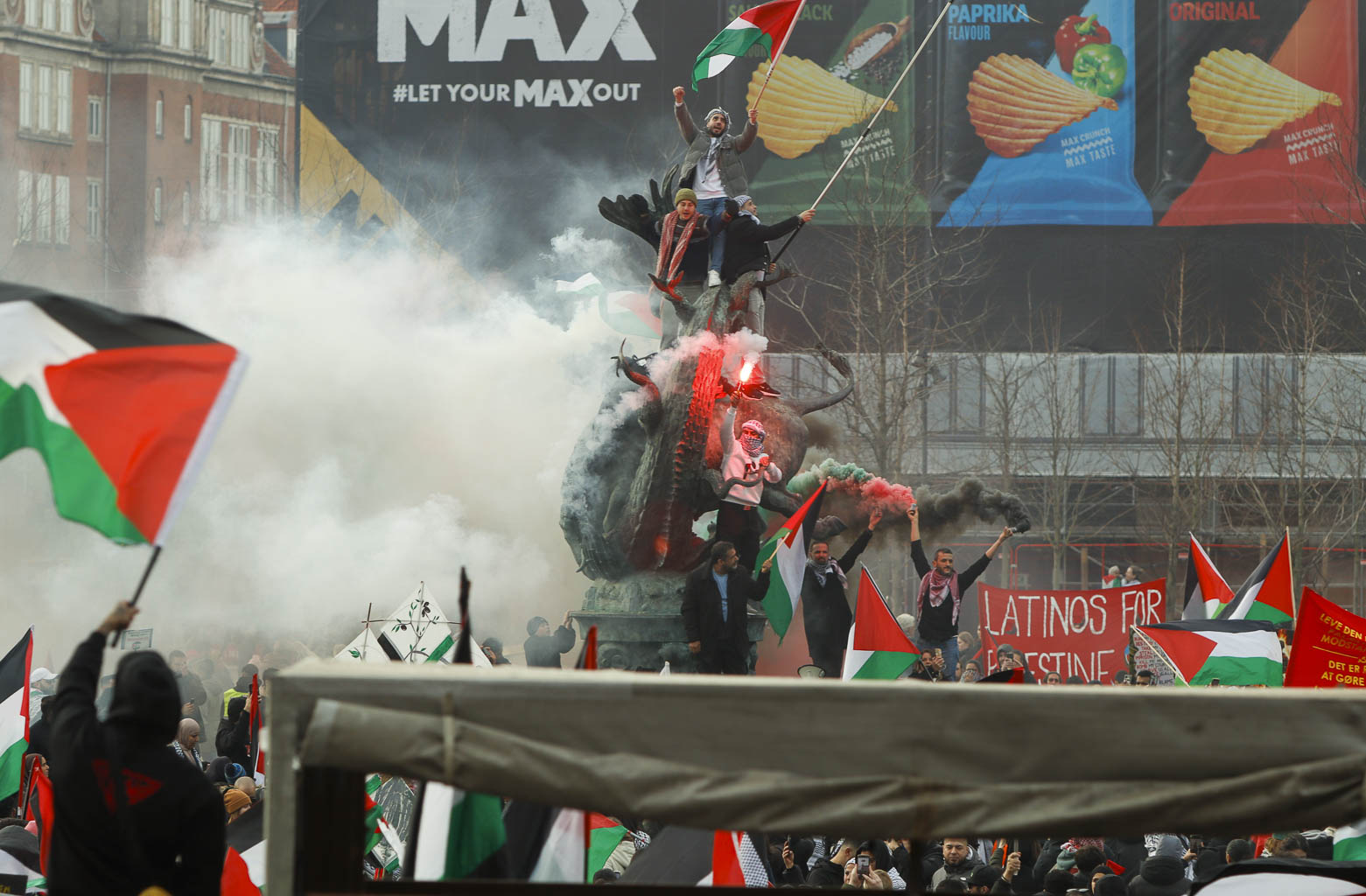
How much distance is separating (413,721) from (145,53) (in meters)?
38.1

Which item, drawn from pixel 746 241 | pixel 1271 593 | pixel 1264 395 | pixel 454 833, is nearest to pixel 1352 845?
pixel 454 833

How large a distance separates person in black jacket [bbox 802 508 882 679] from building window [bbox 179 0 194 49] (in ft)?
91.4

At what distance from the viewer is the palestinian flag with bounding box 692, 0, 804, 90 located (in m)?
18.2

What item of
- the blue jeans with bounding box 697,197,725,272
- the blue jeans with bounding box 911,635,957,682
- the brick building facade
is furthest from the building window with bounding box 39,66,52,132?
the blue jeans with bounding box 911,635,957,682

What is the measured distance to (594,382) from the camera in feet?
105

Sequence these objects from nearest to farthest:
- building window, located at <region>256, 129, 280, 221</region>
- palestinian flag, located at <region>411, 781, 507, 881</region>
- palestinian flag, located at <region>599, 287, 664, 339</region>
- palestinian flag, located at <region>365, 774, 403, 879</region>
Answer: palestinian flag, located at <region>411, 781, 507, 881</region> < palestinian flag, located at <region>365, 774, 403, 879</region> < palestinian flag, located at <region>599, 287, 664, 339</region> < building window, located at <region>256, 129, 280, 221</region>

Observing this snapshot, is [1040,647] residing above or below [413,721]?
below

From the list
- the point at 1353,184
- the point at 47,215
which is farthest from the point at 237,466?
the point at 1353,184

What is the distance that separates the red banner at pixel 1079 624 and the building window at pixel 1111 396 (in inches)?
856

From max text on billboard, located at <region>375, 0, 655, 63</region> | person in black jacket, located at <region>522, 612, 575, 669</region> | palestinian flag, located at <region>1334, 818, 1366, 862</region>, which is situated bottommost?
person in black jacket, located at <region>522, 612, 575, 669</region>

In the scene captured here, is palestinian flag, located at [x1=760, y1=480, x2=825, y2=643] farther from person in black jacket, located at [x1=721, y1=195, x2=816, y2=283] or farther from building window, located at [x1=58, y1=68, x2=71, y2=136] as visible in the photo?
building window, located at [x1=58, y1=68, x2=71, y2=136]

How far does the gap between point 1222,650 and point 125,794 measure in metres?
9.32

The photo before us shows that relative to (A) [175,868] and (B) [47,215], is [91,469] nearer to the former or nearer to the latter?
(A) [175,868]

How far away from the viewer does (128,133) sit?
3888 cm
